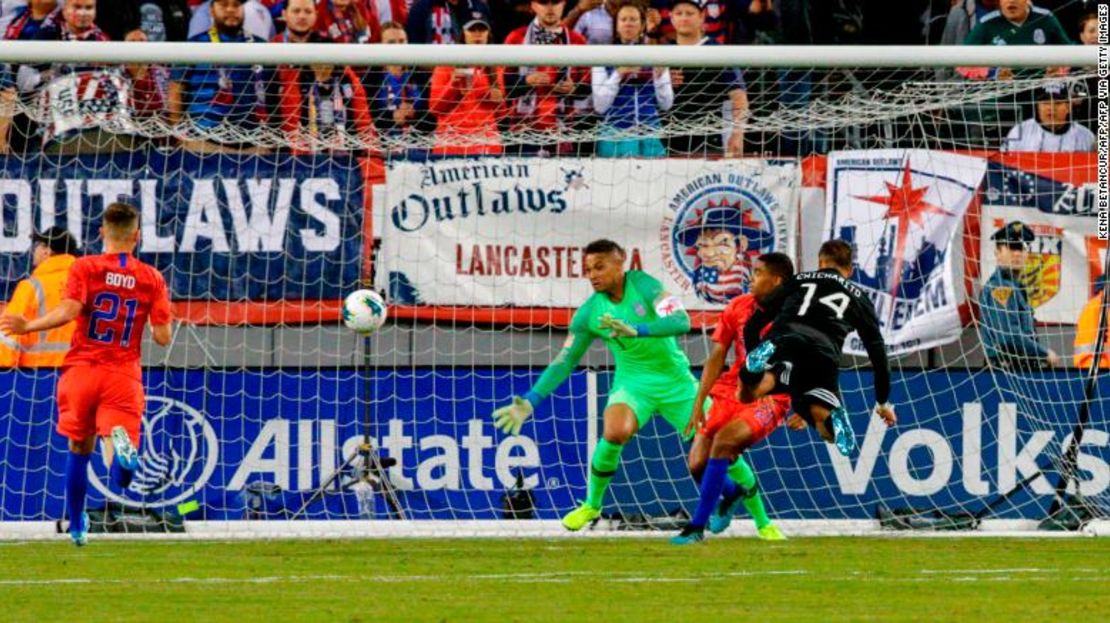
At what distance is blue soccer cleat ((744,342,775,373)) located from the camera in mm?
12413

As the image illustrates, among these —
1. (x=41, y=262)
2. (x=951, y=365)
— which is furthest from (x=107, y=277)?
(x=951, y=365)

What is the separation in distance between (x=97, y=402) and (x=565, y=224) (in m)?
4.24

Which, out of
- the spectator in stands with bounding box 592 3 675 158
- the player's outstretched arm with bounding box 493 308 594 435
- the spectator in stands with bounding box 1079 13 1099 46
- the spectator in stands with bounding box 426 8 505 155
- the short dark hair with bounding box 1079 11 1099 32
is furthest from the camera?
the short dark hair with bounding box 1079 11 1099 32

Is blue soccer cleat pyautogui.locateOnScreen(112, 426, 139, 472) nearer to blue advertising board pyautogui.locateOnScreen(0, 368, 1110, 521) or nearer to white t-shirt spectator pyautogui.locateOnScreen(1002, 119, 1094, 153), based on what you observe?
blue advertising board pyautogui.locateOnScreen(0, 368, 1110, 521)

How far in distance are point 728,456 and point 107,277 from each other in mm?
3972

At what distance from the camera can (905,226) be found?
1535 cm

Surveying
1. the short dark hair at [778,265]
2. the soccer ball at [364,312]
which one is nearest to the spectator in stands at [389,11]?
the soccer ball at [364,312]

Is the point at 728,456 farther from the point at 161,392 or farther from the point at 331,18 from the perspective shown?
the point at 331,18

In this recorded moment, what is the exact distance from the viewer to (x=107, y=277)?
40.9ft

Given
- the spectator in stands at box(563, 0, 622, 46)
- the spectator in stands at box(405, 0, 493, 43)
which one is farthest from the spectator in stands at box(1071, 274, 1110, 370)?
the spectator in stands at box(405, 0, 493, 43)

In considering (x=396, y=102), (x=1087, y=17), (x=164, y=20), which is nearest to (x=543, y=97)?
(x=396, y=102)

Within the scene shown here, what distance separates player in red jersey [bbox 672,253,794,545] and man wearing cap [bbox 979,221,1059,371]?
251 cm

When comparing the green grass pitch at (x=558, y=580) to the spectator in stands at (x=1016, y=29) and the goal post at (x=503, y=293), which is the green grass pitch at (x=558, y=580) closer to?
the goal post at (x=503, y=293)

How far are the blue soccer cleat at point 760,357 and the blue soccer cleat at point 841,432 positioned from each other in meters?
0.51
